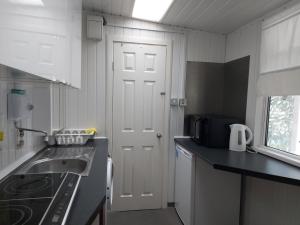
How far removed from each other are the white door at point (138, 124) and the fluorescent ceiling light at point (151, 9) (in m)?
0.32

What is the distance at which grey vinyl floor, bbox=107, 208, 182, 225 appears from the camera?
2.29 metres

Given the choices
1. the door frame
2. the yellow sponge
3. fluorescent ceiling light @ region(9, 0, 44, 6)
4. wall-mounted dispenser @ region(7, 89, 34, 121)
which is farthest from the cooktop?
the door frame

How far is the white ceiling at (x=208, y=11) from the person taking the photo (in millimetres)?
1811

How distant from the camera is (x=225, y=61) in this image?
262 centimetres

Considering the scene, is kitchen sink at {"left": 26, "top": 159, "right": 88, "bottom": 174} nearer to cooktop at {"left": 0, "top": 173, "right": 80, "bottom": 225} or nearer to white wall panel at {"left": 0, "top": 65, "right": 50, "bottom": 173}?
white wall panel at {"left": 0, "top": 65, "right": 50, "bottom": 173}

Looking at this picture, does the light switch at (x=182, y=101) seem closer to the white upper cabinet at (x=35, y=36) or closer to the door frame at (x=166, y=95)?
the door frame at (x=166, y=95)

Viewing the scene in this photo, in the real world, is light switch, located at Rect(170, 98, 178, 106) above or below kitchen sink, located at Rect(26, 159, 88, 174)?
above

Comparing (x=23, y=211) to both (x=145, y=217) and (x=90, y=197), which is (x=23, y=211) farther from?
(x=145, y=217)

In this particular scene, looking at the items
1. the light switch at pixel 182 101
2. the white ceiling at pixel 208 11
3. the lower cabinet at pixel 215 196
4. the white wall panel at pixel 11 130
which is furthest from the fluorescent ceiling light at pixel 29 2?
the light switch at pixel 182 101

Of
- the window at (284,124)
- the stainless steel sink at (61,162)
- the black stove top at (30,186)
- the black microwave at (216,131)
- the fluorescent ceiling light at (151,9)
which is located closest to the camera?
the black stove top at (30,186)

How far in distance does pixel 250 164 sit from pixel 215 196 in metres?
0.62

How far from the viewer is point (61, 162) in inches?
67.6

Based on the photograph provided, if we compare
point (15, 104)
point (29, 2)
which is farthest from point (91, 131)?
point (29, 2)

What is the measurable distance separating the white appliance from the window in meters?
0.82
